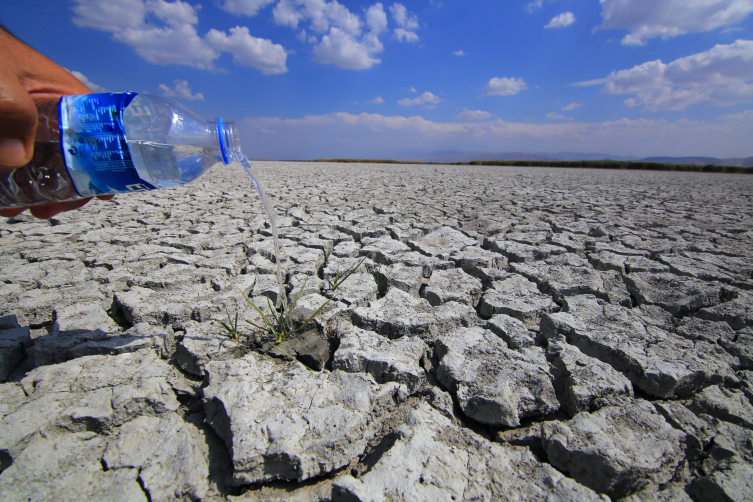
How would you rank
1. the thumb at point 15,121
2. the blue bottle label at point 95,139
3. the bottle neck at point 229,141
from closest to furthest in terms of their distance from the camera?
the thumb at point 15,121, the blue bottle label at point 95,139, the bottle neck at point 229,141

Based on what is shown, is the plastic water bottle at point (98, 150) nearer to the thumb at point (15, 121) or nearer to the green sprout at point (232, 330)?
the thumb at point (15, 121)

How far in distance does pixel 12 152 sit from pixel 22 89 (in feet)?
0.50

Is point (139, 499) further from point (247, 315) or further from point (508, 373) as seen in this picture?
point (508, 373)

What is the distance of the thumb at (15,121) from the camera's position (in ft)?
2.58

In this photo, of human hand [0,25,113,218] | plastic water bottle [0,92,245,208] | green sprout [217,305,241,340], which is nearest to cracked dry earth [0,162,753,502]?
green sprout [217,305,241,340]

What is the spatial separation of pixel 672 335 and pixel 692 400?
1.37 ft

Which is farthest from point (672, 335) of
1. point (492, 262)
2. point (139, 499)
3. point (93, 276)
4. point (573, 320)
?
point (93, 276)

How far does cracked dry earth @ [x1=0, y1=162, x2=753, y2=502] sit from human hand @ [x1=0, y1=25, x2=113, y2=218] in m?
0.69

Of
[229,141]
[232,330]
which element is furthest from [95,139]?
[232,330]

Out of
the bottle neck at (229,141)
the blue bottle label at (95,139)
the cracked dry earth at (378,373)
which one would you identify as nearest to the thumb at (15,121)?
the blue bottle label at (95,139)

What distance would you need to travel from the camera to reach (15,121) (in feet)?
2.68

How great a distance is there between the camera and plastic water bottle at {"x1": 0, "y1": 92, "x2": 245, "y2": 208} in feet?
3.45

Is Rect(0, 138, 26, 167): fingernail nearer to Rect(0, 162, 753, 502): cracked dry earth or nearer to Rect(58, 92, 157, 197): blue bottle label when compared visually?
Rect(58, 92, 157, 197): blue bottle label

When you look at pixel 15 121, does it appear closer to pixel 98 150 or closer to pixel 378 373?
pixel 98 150
